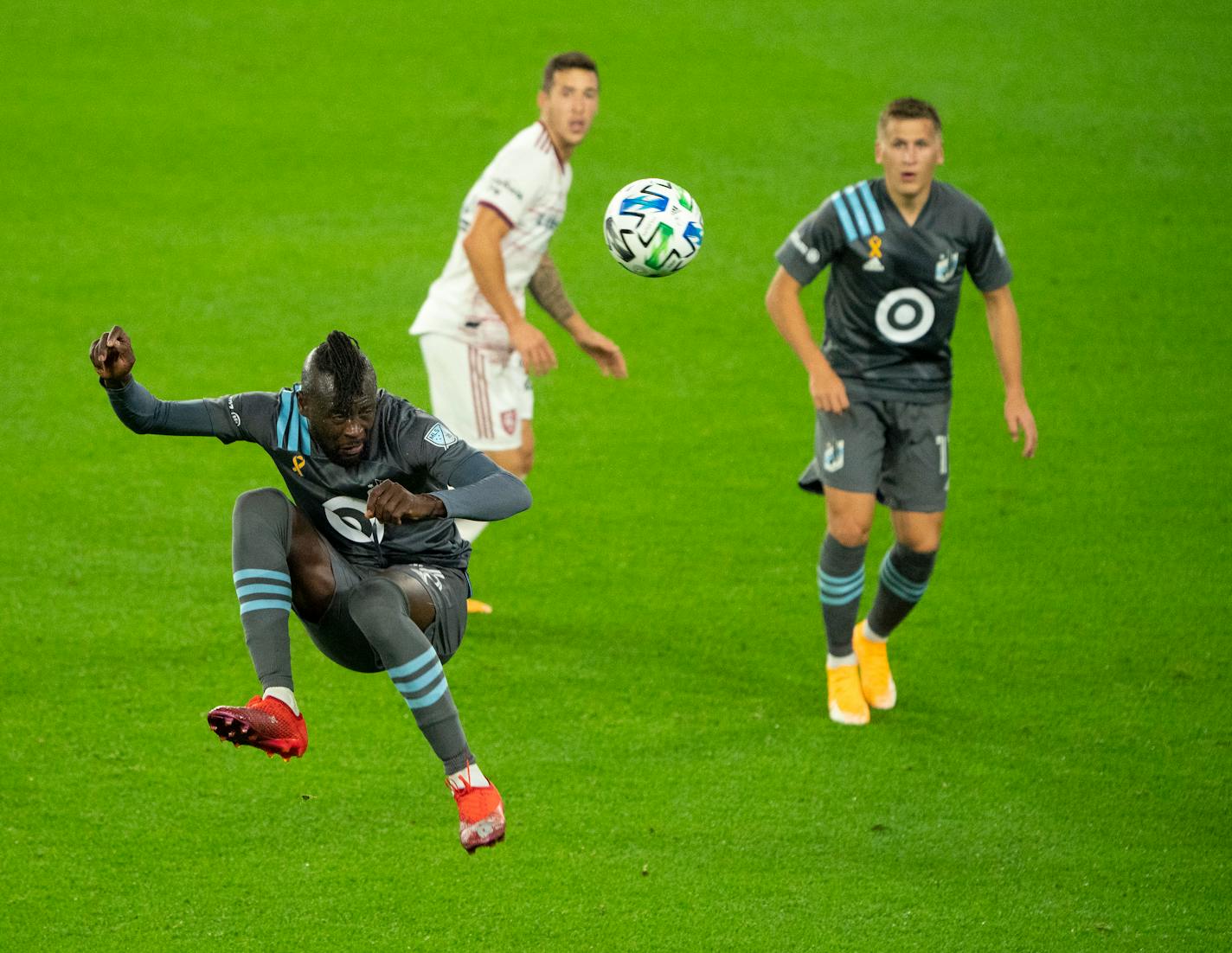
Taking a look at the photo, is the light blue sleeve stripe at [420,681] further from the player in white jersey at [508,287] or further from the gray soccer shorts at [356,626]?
the player in white jersey at [508,287]

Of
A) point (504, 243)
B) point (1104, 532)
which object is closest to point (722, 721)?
point (504, 243)

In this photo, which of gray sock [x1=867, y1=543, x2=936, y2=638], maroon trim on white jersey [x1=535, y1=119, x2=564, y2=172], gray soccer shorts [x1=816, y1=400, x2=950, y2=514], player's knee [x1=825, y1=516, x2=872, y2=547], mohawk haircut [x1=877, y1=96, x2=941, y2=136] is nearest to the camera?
mohawk haircut [x1=877, y1=96, x2=941, y2=136]

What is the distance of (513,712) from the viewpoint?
693 centimetres

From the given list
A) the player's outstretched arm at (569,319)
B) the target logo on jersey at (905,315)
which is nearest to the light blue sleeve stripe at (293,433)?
the player's outstretched arm at (569,319)

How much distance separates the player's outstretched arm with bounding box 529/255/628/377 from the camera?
22.0ft

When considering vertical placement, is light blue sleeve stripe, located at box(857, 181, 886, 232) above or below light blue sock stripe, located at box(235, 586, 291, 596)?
above

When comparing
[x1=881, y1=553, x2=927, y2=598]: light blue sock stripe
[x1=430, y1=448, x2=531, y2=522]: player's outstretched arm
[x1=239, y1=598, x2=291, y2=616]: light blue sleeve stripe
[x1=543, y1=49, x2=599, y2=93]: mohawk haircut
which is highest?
[x1=543, y1=49, x2=599, y2=93]: mohawk haircut

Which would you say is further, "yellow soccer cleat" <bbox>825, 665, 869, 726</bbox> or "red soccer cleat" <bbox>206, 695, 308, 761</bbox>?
"yellow soccer cleat" <bbox>825, 665, 869, 726</bbox>

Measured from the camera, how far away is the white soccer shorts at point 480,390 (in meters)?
7.32

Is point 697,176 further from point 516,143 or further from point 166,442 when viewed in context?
point 516,143

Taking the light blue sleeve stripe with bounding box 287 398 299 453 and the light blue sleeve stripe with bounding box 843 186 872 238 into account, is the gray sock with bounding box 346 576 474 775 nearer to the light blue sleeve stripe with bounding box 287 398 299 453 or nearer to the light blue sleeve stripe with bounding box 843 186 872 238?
the light blue sleeve stripe with bounding box 287 398 299 453

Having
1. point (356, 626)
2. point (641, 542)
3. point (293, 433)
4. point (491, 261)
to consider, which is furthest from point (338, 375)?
point (641, 542)

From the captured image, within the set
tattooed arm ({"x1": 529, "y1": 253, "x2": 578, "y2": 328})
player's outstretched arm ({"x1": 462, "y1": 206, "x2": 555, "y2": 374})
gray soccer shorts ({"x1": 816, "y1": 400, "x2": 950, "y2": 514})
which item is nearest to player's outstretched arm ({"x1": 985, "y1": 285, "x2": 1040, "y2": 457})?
gray soccer shorts ({"x1": 816, "y1": 400, "x2": 950, "y2": 514})

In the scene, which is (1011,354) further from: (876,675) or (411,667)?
(411,667)
